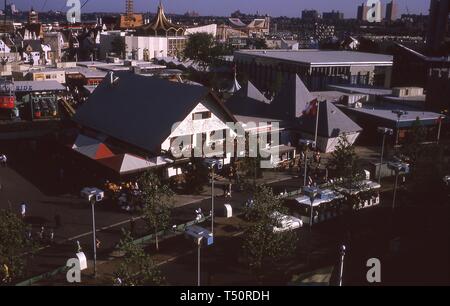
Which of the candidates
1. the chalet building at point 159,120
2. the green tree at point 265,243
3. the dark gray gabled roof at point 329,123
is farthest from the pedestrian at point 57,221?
the dark gray gabled roof at point 329,123

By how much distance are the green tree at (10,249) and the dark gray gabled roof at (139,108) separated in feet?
45.8

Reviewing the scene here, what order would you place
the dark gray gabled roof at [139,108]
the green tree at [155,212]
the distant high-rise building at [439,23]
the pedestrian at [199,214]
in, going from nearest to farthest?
1. the green tree at [155,212]
2. the pedestrian at [199,214]
3. the dark gray gabled roof at [139,108]
4. the distant high-rise building at [439,23]

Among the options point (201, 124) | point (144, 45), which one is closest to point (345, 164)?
point (201, 124)

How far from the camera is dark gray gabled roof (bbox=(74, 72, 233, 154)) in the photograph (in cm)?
3359

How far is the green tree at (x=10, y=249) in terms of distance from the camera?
1881cm

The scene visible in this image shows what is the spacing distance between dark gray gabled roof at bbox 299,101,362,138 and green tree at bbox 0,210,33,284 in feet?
94.3

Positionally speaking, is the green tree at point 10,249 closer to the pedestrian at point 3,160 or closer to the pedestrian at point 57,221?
the pedestrian at point 57,221

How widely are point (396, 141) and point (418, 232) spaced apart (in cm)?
2216

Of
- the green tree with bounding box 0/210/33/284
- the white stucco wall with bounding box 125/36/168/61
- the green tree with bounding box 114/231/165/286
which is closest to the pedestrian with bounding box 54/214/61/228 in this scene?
the green tree with bounding box 0/210/33/284

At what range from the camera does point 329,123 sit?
42.1 meters

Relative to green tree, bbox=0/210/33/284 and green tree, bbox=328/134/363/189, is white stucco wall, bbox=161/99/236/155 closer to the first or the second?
green tree, bbox=328/134/363/189

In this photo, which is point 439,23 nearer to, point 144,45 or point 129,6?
point 144,45

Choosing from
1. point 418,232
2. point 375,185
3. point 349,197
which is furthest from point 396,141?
point 418,232
